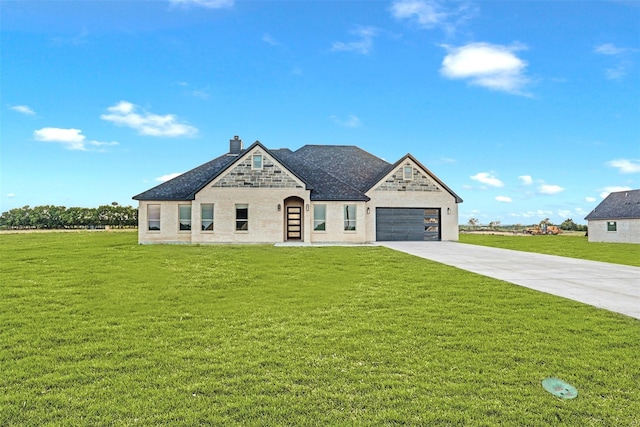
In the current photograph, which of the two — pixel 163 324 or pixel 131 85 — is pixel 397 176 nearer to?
pixel 131 85

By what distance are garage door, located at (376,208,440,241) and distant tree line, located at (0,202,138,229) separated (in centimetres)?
4249

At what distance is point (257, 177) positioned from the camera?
23547 millimetres

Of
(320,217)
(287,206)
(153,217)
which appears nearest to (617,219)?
(320,217)

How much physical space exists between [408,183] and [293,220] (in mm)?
9049

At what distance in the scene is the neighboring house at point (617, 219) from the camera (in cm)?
3225

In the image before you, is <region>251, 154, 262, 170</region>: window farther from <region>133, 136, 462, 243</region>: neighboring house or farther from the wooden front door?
the wooden front door

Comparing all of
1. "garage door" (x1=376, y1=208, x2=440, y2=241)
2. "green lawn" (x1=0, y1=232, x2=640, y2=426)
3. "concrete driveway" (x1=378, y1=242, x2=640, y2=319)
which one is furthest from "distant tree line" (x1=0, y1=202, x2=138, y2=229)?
"concrete driveway" (x1=378, y1=242, x2=640, y2=319)

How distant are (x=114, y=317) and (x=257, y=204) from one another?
57.0ft

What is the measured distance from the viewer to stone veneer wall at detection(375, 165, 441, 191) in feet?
86.1

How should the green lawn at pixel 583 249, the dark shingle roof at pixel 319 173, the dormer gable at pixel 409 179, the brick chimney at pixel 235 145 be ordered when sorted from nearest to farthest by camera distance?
the green lawn at pixel 583 249 < the dark shingle roof at pixel 319 173 < the dormer gable at pixel 409 179 < the brick chimney at pixel 235 145

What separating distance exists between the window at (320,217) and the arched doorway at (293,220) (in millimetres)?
1277

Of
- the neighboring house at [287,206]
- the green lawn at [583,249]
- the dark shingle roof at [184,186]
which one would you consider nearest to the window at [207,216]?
the neighboring house at [287,206]

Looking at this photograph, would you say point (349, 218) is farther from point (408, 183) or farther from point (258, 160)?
point (258, 160)

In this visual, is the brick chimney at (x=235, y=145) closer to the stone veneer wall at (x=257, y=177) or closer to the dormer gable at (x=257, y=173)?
the dormer gable at (x=257, y=173)
